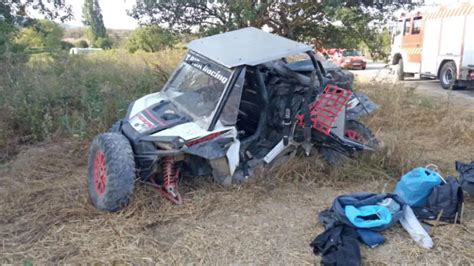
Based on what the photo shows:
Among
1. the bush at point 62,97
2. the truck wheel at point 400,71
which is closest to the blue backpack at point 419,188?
the bush at point 62,97

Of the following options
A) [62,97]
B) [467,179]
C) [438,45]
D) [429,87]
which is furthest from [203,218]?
[438,45]

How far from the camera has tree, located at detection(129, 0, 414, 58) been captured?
27.8 ft

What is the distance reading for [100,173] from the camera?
144 inches

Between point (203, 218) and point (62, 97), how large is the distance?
429 cm

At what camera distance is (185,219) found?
351 centimetres

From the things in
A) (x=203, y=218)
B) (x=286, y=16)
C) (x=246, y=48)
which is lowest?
(x=203, y=218)

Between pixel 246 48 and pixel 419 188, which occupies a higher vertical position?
pixel 246 48

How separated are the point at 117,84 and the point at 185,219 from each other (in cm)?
499

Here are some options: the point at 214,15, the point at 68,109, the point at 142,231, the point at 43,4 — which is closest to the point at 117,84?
the point at 68,109

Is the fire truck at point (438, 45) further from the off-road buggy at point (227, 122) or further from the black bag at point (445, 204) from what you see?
the black bag at point (445, 204)

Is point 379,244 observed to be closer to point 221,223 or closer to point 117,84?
point 221,223

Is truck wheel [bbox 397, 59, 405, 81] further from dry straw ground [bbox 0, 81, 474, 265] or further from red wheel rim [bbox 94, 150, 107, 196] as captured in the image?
red wheel rim [bbox 94, 150, 107, 196]

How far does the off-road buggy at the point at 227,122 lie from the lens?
3555 millimetres

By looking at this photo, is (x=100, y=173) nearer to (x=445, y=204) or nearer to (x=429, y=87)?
(x=445, y=204)
